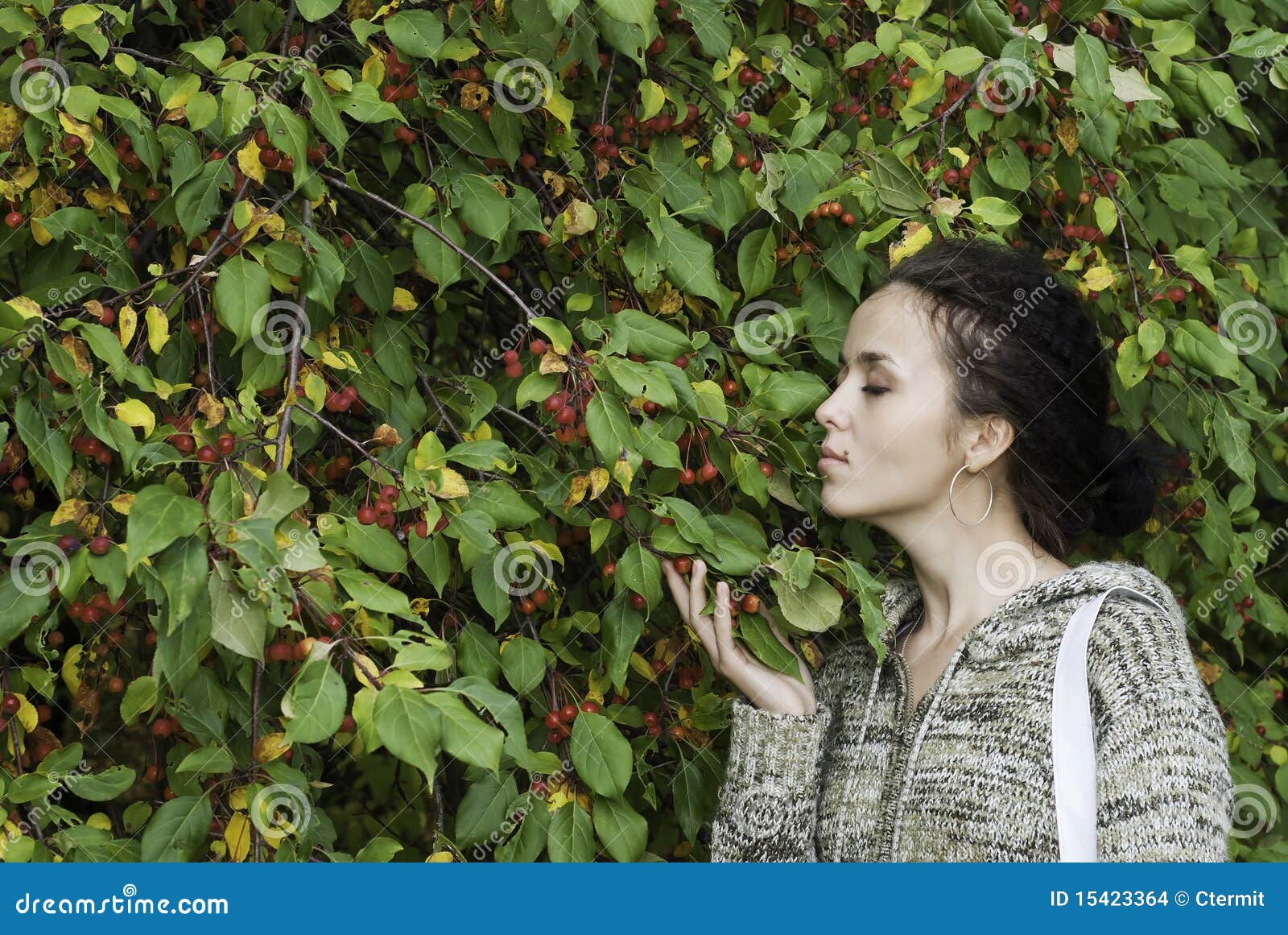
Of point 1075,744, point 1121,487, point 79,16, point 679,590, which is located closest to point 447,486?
point 679,590

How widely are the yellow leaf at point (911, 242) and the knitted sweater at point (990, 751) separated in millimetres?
490

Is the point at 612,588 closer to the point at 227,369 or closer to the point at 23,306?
the point at 227,369

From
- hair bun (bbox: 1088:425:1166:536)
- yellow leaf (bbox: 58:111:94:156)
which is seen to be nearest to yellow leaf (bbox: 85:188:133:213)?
yellow leaf (bbox: 58:111:94:156)

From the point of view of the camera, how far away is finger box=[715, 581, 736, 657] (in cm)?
163

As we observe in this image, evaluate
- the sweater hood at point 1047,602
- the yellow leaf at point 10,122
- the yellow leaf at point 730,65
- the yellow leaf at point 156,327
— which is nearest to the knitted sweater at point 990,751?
the sweater hood at point 1047,602

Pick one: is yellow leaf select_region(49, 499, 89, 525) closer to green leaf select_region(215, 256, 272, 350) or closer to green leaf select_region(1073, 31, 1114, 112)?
green leaf select_region(215, 256, 272, 350)

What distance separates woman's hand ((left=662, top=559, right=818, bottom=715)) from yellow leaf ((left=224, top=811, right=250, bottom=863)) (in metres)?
0.61

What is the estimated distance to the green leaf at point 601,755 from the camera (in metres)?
1.55

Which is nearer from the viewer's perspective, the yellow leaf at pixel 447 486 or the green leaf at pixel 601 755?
the yellow leaf at pixel 447 486

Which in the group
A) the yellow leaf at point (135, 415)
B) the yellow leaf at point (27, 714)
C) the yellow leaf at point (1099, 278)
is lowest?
the yellow leaf at point (27, 714)

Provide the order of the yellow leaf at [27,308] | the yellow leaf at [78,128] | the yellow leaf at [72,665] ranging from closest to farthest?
1. the yellow leaf at [27,308]
2. the yellow leaf at [78,128]
3. the yellow leaf at [72,665]

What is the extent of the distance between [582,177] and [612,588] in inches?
24.9

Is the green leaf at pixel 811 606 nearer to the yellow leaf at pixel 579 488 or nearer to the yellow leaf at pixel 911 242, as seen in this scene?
the yellow leaf at pixel 579 488

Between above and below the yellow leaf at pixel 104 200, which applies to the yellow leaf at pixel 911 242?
above
